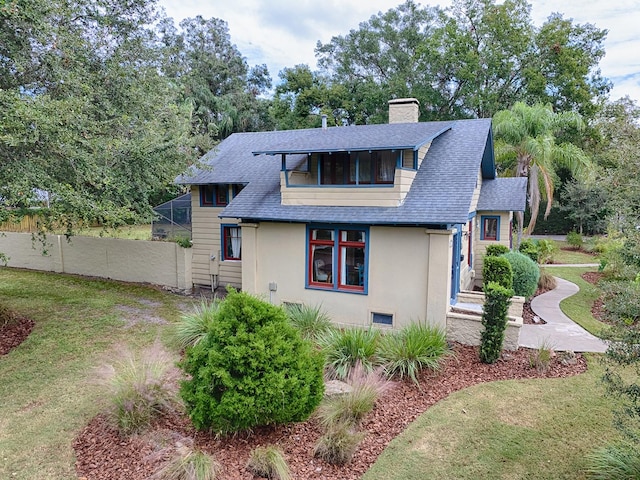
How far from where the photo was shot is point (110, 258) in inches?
637

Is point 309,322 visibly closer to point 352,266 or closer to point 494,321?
point 352,266

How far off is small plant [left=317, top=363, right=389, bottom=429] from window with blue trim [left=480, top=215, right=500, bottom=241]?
9.83 m

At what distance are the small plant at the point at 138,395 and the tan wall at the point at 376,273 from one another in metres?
3.94

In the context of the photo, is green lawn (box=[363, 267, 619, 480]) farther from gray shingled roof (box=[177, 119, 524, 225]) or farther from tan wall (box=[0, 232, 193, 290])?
tan wall (box=[0, 232, 193, 290])

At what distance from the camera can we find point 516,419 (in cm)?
644

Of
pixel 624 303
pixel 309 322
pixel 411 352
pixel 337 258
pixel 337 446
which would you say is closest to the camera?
pixel 624 303

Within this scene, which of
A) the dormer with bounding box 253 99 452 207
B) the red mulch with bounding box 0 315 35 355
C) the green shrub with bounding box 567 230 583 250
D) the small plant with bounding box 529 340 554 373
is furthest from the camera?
the green shrub with bounding box 567 230 583 250

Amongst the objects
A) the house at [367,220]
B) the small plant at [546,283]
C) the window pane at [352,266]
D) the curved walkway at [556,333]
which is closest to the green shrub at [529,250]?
the small plant at [546,283]

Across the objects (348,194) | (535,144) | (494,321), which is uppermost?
(535,144)

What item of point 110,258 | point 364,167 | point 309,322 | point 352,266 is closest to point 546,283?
point 352,266

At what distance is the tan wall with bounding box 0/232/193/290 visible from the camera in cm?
1484

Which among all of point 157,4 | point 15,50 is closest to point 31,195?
point 15,50

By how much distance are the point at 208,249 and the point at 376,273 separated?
6696mm

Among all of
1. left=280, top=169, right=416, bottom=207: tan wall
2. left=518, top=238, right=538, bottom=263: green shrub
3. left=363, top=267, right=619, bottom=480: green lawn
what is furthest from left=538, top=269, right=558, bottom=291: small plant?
left=363, top=267, right=619, bottom=480: green lawn
